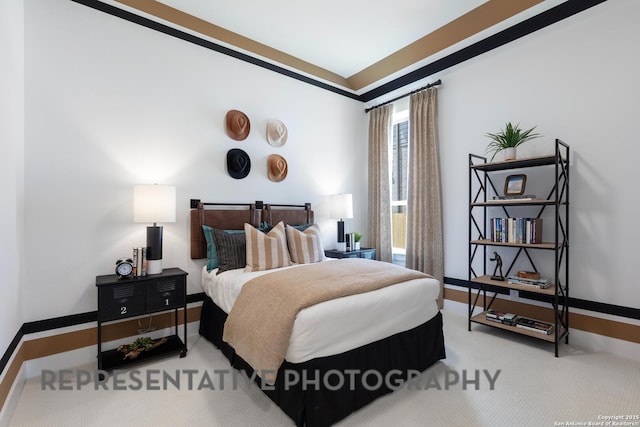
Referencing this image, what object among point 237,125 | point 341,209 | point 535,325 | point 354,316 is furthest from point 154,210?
point 535,325

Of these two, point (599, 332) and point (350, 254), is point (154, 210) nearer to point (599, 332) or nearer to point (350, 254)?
point (350, 254)

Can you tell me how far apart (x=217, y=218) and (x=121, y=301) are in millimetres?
1201

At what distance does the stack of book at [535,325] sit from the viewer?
274 cm

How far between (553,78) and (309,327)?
3.35 m

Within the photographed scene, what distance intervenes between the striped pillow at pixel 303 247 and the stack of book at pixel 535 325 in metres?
2.08

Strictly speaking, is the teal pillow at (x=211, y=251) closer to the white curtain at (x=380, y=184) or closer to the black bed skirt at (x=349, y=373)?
the black bed skirt at (x=349, y=373)

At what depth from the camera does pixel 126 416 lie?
184 centimetres

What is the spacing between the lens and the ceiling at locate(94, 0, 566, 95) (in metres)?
2.97

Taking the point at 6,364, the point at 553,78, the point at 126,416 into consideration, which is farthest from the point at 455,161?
the point at 6,364

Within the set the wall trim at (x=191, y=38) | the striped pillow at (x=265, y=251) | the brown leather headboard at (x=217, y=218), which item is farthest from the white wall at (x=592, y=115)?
the brown leather headboard at (x=217, y=218)

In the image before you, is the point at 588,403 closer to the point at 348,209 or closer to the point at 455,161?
the point at 455,161

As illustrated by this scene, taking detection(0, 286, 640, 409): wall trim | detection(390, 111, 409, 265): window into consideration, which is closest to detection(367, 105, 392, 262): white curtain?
detection(390, 111, 409, 265): window

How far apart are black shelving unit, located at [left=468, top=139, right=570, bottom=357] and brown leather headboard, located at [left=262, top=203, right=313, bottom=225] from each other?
2.01 metres

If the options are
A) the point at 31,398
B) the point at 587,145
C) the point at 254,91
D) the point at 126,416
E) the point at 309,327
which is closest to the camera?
the point at 309,327
